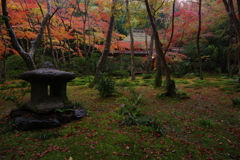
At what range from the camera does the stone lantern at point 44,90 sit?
3.31 m

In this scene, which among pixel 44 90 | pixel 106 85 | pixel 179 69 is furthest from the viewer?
pixel 179 69

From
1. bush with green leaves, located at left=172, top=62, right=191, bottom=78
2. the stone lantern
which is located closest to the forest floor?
the stone lantern

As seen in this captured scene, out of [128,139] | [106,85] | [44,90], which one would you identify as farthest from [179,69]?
[44,90]

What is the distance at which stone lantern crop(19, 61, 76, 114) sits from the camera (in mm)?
3311

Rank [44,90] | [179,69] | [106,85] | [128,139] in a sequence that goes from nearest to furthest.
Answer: [128,139], [44,90], [106,85], [179,69]

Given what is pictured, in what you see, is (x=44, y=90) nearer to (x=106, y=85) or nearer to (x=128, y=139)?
(x=128, y=139)

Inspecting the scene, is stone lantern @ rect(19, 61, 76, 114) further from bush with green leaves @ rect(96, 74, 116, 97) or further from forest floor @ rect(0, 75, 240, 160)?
bush with green leaves @ rect(96, 74, 116, 97)

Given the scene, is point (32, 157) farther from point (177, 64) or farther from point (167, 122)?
point (177, 64)

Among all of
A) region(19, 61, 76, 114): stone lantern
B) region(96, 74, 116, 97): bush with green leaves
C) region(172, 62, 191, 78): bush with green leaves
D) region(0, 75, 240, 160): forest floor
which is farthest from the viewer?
region(172, 62, 191, 78): bush with green leaves

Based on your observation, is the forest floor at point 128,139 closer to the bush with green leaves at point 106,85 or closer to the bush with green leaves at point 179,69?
the bush with green leaves at point 106,85

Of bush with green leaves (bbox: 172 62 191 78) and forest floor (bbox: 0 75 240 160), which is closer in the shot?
forest floor (bbox: 0 75 240 160)

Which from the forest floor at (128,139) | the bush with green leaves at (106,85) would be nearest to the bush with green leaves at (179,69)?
the bush with green leaves at (106,85)

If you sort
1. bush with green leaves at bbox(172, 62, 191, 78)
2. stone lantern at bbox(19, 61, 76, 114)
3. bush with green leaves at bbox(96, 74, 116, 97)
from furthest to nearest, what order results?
bush with green leaves at bbox(172, 62, 191, 78) → bush with green leaves at bbox(96, 74, 116, 97) → stone lantern at bbox(19, 61, 76, 114)

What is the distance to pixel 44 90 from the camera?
3.61m
